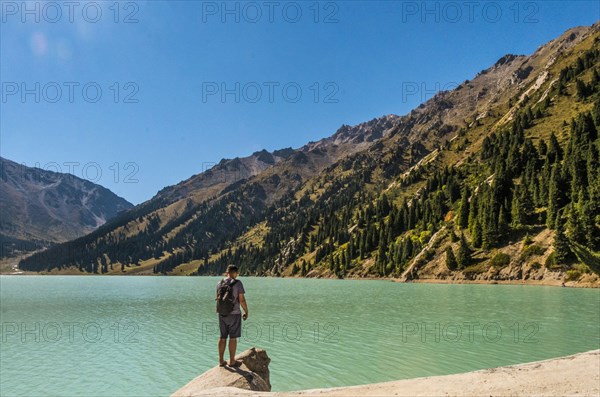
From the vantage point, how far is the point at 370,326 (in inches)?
1497

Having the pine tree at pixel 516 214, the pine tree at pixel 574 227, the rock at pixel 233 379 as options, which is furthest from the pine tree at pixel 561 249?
the rock at pixel 233 379

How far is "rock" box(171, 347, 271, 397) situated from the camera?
13.8 meters

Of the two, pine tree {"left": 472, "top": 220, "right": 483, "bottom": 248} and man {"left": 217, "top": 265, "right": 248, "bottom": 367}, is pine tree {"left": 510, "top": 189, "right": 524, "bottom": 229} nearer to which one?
pine tree {"left": 472, "top": 220, "right": 483, "bottom": 248}

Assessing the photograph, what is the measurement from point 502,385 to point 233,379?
28.7ft

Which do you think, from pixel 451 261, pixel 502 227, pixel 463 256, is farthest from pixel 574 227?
pixel 451 261

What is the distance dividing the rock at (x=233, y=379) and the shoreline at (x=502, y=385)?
6.29ft

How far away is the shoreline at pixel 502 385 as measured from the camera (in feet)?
33.2

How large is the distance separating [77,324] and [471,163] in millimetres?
191533

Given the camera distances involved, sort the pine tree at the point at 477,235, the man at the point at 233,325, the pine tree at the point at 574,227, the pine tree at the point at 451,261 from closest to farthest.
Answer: the man at the point at 233,325
the pine tree at the point at 574,227
the pine tree at the point at 451,261
the pine tree at the point at 477,235

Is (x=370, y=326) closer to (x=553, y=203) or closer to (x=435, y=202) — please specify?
(x=553, y=203)

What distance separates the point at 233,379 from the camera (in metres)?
14.4

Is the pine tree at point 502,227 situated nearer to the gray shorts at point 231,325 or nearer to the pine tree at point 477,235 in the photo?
the pine tree at point 477,235

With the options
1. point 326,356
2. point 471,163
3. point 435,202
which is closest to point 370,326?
point 326,356

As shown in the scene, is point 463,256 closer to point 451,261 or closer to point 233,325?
point 451,261
